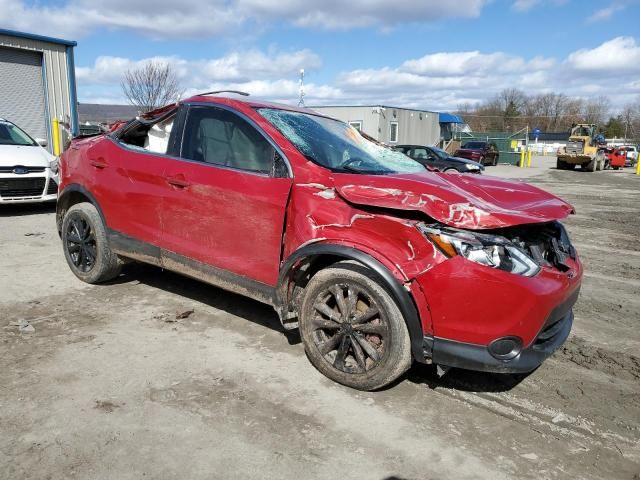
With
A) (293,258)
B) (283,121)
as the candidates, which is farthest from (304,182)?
(283,121)

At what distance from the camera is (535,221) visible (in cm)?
285

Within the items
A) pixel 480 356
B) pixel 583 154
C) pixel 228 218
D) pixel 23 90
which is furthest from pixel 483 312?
pixel 583 154

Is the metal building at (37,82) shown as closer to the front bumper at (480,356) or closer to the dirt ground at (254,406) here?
the dirt ground at (254,406)

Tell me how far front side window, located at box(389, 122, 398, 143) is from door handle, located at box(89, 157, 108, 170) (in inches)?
1325

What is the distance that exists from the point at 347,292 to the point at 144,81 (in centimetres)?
3788

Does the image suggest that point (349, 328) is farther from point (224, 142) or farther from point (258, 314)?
point (224, 142)

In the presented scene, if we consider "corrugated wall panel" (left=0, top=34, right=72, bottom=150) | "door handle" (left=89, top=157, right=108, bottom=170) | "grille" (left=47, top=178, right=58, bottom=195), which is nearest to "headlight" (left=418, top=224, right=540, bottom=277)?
"door handle" (left=89, top=157, right=108, bottom=170)

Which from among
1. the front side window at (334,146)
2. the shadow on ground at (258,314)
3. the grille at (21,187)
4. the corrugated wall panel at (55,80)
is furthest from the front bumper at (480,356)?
the corrugated wall panel at (55,80)

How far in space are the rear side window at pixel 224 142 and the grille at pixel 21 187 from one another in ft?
18.6

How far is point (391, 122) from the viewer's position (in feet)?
121

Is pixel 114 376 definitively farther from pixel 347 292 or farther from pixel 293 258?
pixel 347 292

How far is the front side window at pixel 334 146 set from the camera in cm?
357

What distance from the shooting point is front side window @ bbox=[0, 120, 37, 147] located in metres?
9.31

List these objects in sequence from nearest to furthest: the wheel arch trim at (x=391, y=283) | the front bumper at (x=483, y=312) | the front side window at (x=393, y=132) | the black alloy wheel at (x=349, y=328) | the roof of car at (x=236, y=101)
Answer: the front bumper at (x=483, y=312)
the wheel arch trim at (x=391, y=283)
the black alloy wheel at (x=349, y=328)
the roof of car at (x=236, y=101)
the front side window at (x=393, y=132)
